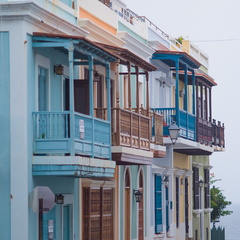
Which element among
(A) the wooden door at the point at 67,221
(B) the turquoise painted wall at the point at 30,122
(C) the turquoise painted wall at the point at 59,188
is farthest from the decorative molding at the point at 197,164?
(B) the turquoise painted wall at the point at 30,122

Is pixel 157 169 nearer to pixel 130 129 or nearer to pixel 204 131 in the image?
pixel 204 131

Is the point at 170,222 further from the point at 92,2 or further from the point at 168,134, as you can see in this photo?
the point at 92,2

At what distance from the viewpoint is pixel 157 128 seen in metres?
30.3

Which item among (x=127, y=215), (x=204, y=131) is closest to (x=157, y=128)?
(x=127, y=215)

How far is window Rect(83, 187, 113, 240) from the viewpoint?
2577 centimetres

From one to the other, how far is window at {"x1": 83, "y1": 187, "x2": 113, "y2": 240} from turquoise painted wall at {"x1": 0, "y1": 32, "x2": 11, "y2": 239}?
498 cm

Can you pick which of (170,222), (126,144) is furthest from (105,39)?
(170,222)

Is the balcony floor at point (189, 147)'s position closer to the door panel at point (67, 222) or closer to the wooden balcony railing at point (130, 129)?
the wooden balcony railing at point (130, 129)

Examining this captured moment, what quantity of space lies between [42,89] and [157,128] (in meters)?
8.38

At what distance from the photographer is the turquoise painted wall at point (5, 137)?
20.9 m

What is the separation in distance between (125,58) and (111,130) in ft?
6.73

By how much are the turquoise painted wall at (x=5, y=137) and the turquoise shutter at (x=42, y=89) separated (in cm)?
127

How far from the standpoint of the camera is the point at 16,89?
69.0ft

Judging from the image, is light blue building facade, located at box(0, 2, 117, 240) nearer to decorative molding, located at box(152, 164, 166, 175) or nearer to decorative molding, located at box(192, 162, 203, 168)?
decorative molding, located at box(152, 164, 166, 175)
